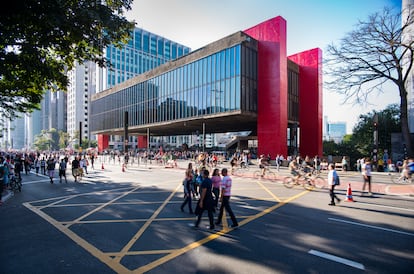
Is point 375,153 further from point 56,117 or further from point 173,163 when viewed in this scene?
point 56,117

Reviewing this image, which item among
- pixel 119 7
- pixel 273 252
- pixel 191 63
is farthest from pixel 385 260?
pixel 191 63

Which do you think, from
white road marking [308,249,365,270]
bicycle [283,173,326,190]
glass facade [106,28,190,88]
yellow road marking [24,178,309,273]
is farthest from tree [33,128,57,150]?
white road marking [308,249,365,270]

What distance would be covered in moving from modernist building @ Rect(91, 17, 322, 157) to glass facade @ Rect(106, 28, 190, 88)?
53648 mm

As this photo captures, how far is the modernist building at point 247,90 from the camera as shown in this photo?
30766mm

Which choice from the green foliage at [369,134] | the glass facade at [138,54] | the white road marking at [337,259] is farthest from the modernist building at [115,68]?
the white road marking at [337,259]

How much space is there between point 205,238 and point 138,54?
379 ft

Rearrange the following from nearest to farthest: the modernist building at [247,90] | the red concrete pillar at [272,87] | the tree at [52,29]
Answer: the tree at [52,29]
the red concrete pillar at [272,87]
the modernist building at [247,90]

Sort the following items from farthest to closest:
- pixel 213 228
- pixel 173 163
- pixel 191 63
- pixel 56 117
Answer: pixel 56 117, pixel 191 63, pixel 173 163, pixel 213 228

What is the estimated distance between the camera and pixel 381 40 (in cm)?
1989

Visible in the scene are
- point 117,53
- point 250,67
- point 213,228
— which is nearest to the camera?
point 213,228

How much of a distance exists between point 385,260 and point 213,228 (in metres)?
3.92

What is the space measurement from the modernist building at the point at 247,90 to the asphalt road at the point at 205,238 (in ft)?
72.9

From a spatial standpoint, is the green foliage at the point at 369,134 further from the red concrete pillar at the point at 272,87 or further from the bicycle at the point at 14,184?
the bicycle at the point at 14,184

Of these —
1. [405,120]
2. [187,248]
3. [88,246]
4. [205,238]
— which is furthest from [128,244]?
[405,120]
